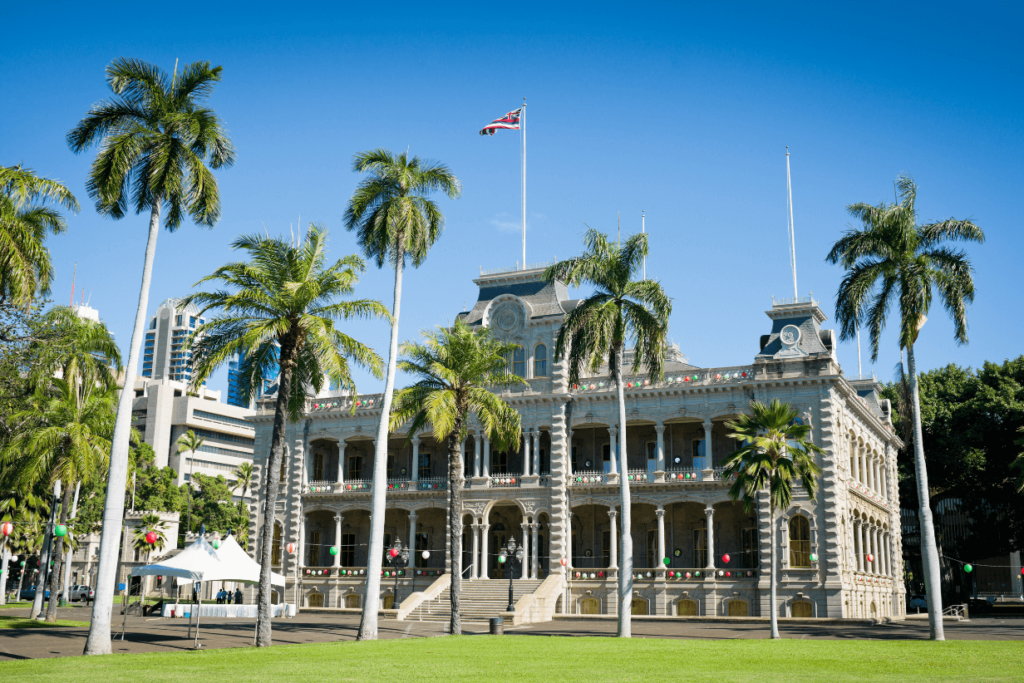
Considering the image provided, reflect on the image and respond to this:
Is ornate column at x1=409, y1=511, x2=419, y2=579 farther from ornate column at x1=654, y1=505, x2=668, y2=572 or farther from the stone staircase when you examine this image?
ornate column at x1=654, y1=505, x2=668, y2=572

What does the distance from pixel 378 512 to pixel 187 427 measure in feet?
309

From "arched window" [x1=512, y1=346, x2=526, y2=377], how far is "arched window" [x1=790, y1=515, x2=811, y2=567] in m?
15.9

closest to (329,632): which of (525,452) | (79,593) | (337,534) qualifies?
(525,452)

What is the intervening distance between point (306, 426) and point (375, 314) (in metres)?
27.0

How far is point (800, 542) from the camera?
42.8 m

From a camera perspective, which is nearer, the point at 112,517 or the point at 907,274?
the point at 112,517

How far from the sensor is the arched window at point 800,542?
42.6 meters

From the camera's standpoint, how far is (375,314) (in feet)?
97.7

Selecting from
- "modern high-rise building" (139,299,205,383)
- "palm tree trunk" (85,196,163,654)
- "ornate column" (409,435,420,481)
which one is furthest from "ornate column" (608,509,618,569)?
"modern high-rise building" (139,299,205,383)

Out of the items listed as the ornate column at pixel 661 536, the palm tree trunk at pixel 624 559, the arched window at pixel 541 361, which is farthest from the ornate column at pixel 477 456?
the palm tree trunk at pixel 624 559

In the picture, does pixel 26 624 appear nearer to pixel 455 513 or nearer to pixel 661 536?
pixel 455 513

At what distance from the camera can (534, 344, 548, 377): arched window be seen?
49875 mm

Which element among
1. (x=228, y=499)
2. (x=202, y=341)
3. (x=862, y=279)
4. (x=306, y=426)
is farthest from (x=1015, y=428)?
(x=228, y=499)

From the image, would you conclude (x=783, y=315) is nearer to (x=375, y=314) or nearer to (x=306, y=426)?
(x=375, y=314)
